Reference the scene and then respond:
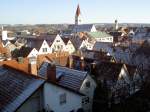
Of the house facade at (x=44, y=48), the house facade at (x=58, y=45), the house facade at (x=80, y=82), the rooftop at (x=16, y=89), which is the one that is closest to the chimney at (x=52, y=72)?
the house facade at (x=80, y=82)

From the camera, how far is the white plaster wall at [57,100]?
21312 millimetres

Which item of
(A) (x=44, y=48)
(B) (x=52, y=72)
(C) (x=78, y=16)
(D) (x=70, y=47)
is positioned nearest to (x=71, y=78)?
(B) (x=52, y=72)

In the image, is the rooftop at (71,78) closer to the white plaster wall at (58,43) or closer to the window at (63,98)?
the window at (63,98)

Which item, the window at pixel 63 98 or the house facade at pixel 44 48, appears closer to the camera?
the window at pixel 63 98

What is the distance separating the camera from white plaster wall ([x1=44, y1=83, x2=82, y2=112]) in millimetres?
21312

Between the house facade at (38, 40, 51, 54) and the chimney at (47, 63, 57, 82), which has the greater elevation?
the chimney at (47, 63, 57, 82)

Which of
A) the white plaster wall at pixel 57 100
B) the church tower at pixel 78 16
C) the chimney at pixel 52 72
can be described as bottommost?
the white plaster wall at pixel 57 100

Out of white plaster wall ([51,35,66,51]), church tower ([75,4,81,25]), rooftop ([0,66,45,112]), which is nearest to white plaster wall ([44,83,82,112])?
rooftop ([0,66,45,112])

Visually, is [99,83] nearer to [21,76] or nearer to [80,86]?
[80,86]

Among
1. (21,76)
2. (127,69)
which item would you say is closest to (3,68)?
(21,76)

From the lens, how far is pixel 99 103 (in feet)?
97.8

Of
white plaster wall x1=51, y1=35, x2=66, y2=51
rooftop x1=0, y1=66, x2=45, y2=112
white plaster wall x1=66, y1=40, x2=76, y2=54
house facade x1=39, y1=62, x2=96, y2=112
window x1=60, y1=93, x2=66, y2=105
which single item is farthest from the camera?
white plaster wall x1=66, y1=40, x2=76, y2=54

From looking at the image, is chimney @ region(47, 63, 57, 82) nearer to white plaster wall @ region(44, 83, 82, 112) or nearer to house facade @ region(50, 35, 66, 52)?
white plaster wall @ region(44, 83, 82, 112)

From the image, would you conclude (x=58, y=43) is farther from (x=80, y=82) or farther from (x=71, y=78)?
(x=80, y=82)
